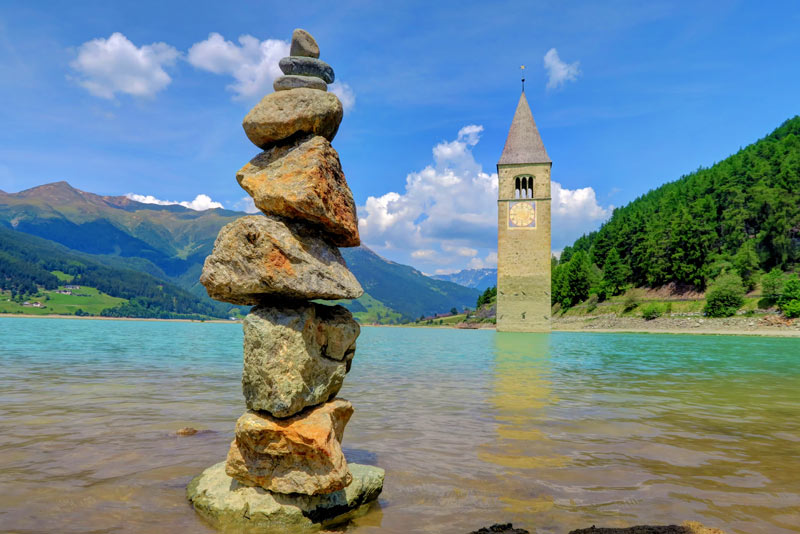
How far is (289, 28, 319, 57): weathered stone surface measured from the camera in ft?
25.3

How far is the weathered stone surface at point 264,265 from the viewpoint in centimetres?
618

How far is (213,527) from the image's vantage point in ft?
18.2

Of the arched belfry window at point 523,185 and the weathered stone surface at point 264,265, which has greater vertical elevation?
the arched belfry window at point 523,185

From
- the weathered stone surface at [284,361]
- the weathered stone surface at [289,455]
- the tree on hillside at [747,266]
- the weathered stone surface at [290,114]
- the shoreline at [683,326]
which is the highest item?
the tree on hillside at [747,266]

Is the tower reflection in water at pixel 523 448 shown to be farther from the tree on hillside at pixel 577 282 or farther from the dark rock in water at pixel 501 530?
the tree on hillside at pixel 577 282

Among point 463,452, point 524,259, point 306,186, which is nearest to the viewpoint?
point 306,186

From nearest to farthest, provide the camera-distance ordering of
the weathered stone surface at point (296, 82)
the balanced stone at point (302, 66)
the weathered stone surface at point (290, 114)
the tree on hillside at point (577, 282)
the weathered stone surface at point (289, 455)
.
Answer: the weathered stone surface at point (289, 455) → the weathered stone surface at point (290, 114) → the weathered stone surface at point (296, 82) → the balanced stone at point (302, 66) → the tree on hillside at point (577, 282)

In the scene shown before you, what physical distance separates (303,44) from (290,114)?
1497 millimetres

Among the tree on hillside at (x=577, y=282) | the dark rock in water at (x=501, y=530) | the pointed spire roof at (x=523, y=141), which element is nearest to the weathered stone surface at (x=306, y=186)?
the dark rock in water at (x=501, y=530)

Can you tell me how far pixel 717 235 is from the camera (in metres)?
90.9

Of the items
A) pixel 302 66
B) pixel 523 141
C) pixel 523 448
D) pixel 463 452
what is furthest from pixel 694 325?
pixel 302 66

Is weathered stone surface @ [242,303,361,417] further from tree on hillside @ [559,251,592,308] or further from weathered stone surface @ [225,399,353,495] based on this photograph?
tree on hillside @ [559,251,592,308]

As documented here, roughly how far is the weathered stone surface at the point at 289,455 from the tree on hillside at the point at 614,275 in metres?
97.7

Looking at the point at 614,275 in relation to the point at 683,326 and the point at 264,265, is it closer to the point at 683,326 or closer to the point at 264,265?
the point at 683,326
